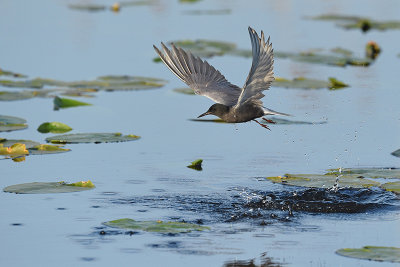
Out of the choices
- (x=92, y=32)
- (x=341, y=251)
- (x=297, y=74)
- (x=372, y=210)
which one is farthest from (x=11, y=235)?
(x=92, y=32)

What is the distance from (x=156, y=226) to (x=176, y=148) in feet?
10.1

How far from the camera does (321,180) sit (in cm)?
813

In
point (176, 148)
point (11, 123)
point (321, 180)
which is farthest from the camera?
point (11, 123)

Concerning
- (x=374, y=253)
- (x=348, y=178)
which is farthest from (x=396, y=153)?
(x=374, y=253)

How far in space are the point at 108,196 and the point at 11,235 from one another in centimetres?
133

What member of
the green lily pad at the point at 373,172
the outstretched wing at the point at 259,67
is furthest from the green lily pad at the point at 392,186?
the outstretched wing at the point at 259,67

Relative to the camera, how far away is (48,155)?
31.0 feet

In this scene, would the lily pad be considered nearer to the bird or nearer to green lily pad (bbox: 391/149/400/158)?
the bird

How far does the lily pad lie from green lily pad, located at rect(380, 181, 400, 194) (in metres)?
3.03

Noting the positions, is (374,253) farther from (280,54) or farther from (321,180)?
(280,54)

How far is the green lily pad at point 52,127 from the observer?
392 inches

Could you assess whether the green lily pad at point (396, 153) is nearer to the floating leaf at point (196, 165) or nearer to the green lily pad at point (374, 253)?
the floating leaf at point (196, 165)

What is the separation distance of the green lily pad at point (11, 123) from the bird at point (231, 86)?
210 cm

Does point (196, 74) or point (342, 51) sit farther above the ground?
point (342, 51)
